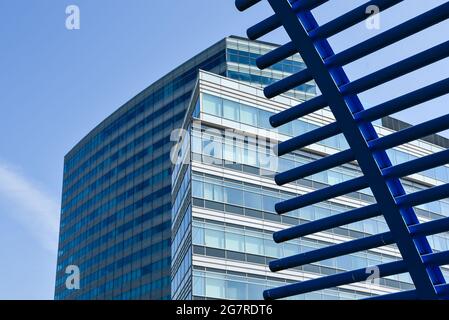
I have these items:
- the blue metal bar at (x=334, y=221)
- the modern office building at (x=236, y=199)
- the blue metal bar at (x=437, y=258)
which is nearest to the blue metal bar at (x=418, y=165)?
the blue metal bar at (x=334, y=221)

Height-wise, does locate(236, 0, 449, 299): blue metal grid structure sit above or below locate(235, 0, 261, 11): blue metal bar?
below

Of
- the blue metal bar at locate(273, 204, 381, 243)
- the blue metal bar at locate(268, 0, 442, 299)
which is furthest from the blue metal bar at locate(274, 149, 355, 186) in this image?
the blue metal bar at locate(273, 204, 381, 243)

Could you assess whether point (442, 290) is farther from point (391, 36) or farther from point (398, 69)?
point (391, 36)

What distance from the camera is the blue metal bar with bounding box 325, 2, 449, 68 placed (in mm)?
11433

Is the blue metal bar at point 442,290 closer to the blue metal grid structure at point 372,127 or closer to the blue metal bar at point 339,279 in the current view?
the blue metal grid structure at point 372,127

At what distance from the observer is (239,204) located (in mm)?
44938

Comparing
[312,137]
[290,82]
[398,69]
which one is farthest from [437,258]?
[290,82]

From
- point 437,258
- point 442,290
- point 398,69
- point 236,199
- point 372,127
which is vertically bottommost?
point 442,290

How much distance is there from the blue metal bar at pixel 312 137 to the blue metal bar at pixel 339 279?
2.35 m

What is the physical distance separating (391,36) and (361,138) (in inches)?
68.2

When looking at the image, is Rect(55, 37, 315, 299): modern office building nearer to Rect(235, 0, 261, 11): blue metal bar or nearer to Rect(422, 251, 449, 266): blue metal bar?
Rect(235, 0, 261, 11): blue metal bar

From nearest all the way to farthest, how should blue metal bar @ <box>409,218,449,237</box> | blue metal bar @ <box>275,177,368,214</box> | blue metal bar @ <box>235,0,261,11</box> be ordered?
blue metal bar @ <box>409,218,449,237</box>, blue metal bar @ <box>275,177,368,214</box>, blue metal bar @ <box>235,0,261,11</box>

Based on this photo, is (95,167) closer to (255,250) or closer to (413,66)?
(255,250)

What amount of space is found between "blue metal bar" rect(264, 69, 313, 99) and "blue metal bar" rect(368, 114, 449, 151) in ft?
5.25
